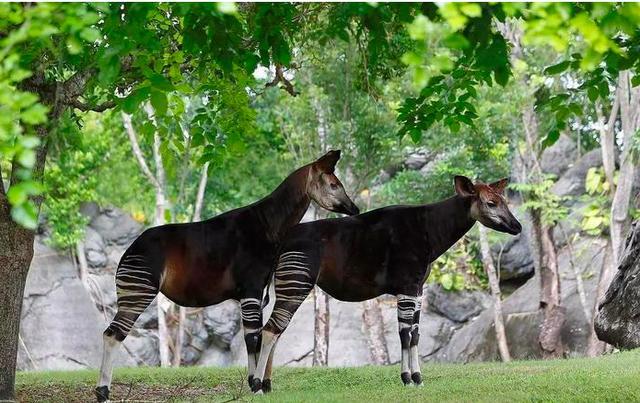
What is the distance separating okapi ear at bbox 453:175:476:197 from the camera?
7.89 m

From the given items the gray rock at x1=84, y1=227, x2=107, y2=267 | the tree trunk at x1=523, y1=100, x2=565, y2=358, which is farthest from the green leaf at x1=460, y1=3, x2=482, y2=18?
the gray rock at x1=84, y1=227, x2=107, y2=267

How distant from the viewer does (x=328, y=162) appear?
7.83m

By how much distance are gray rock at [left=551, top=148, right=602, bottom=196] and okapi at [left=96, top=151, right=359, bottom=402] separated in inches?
613

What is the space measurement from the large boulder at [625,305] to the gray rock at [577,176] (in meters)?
11.1

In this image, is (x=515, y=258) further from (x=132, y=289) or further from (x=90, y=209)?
(x=132, y=289)

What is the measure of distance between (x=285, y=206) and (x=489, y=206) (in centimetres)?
185

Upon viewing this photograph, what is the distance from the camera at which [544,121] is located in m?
18.5

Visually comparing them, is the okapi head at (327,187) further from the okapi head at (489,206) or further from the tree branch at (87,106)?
the tree branch at (87,106)

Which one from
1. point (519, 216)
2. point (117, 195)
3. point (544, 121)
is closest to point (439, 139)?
point (544, 121)

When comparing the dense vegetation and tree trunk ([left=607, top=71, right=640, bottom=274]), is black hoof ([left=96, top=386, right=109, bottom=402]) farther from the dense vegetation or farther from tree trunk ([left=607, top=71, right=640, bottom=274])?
tree trunk ([left=607, top=71, right=640, bottom=274])

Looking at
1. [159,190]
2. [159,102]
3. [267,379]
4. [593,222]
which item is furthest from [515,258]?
[159,102]

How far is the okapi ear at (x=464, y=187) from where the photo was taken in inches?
311

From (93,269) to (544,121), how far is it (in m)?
12.4

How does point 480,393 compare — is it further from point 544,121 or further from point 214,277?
point 544,121
